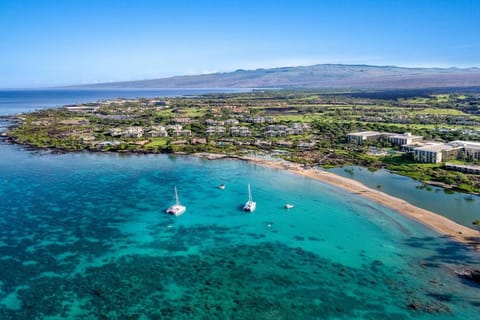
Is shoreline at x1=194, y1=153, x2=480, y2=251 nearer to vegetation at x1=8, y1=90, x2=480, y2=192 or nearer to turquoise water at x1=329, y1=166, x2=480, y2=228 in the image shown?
turquoise water at x1=329, y1=166, x2=480, y2=228

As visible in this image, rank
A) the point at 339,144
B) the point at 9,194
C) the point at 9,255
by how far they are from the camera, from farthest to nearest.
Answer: the point at 339,144 → the point at 9,194 → the point at 9,255

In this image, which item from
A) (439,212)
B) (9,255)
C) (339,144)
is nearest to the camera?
(9,255)

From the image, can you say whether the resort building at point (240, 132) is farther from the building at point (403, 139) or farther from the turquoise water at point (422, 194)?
the turquoise water at point (422, 194)

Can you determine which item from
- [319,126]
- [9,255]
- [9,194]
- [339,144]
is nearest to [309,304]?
[9,255]

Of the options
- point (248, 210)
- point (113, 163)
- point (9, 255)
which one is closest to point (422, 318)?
point (248, 210)

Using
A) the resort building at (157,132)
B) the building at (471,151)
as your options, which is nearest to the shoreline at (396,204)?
the building at (471,151)

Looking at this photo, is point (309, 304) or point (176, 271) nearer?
point (309, 304)

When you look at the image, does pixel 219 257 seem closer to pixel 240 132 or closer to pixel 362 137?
pixel 362 137

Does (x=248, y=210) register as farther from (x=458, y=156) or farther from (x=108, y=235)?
(x=458, y=156)
